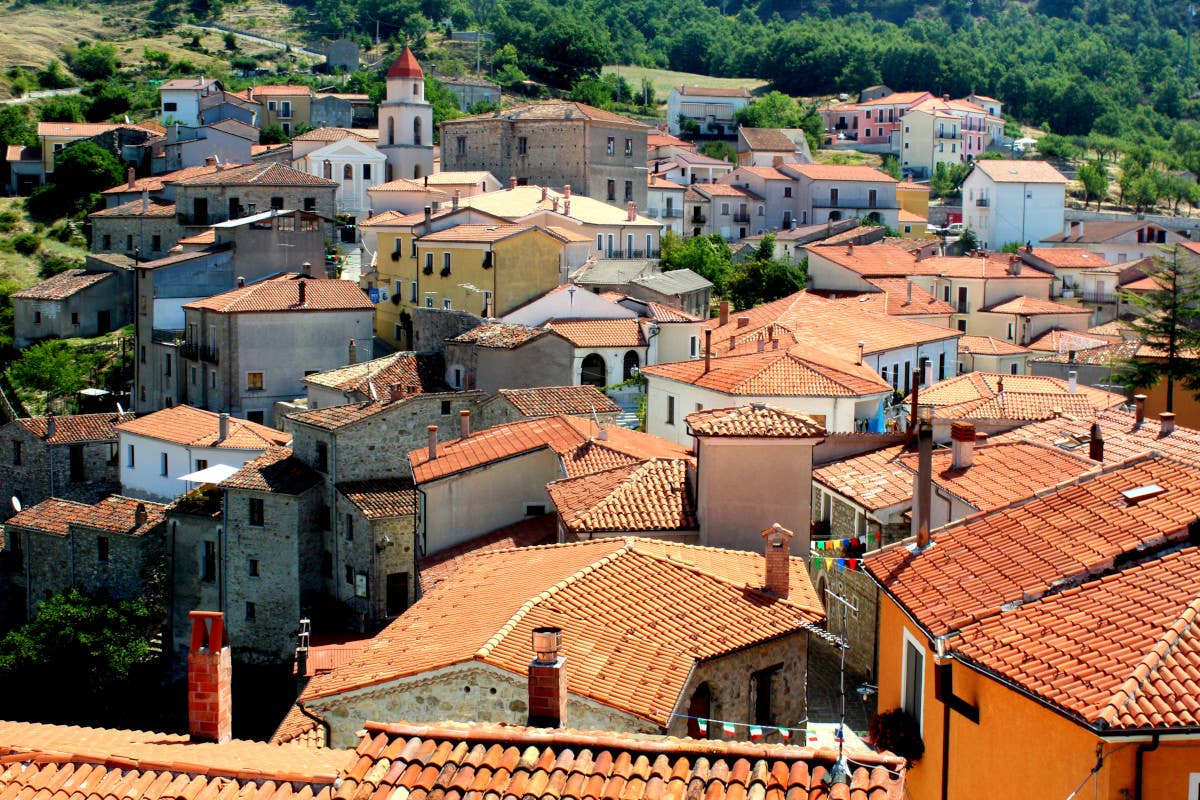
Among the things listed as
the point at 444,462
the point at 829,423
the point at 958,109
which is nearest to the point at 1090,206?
the point at 958,109

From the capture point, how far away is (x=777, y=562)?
16.8 m

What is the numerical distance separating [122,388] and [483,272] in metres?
17.0

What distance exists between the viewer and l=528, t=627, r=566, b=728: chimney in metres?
11.5

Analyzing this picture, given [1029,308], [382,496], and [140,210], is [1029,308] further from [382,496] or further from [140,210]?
[140,210]

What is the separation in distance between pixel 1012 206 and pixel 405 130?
33.0m

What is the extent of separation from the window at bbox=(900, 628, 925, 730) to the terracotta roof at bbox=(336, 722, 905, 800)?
3663 millimetres

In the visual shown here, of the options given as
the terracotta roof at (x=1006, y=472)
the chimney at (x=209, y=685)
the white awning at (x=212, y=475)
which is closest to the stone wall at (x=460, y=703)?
the chimney at (x=209, y=685)

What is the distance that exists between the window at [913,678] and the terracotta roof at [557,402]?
20.7m

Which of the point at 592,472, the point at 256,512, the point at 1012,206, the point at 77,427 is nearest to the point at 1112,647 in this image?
the point at 592,472

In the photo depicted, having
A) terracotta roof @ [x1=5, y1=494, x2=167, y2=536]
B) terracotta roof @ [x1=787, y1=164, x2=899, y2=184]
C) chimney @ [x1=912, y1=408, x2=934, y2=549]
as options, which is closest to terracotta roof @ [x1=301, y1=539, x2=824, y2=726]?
chimney @ [x1=912, y1=408, x2=934, y2=549]

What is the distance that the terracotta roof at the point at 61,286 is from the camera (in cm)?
6072

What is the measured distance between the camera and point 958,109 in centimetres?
11688

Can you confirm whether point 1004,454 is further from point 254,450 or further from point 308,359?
point 308,359

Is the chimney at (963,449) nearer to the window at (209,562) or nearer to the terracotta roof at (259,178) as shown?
the window at (209,562)
